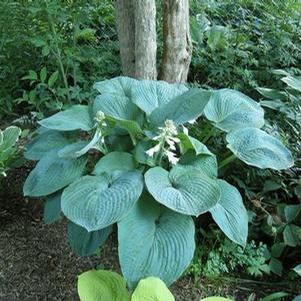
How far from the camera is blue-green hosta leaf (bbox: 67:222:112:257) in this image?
1.59m

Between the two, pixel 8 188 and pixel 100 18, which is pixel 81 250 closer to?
pixel 8 188

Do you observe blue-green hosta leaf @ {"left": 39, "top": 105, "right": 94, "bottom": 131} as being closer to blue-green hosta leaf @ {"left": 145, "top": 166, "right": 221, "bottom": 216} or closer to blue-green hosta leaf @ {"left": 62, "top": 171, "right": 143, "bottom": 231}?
blue-green hosta leaf @ {"left": 62, "top": 171, "right": 143, "bottom": 231}

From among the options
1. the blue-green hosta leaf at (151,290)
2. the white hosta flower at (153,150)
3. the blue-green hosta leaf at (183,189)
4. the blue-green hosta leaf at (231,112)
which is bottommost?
the blue-green hosta leaf at (151,290)

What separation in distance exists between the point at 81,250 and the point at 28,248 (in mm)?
394

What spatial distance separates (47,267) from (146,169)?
55 cm

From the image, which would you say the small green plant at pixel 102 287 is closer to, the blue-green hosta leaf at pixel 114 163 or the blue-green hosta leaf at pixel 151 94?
the blue-green hosta leaf at pixel 114 163

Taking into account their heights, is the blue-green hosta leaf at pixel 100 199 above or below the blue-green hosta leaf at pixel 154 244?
Result: above

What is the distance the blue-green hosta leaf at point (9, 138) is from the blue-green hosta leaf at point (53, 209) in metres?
0.30

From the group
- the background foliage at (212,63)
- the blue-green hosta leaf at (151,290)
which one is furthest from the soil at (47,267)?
the blue-green hosta leaf at (151,290)

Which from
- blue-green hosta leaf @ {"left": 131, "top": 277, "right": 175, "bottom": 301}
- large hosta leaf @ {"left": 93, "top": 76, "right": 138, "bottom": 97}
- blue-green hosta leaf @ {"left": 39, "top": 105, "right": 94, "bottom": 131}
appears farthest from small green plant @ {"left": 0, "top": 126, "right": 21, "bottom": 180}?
blue-green hosta leaf @ {"left": 131, "top": 277, "right": 175, "bottom": 301}

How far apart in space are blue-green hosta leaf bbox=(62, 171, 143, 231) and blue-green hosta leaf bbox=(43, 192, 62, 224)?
0.59 feet

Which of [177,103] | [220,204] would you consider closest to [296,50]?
[177,103]

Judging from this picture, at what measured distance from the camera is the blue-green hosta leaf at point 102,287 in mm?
1490

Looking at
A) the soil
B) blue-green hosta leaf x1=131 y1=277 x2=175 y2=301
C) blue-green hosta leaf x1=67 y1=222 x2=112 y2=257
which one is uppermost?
blue-green hosta leaf x1=131 y1=277 x2=175 y2=301
